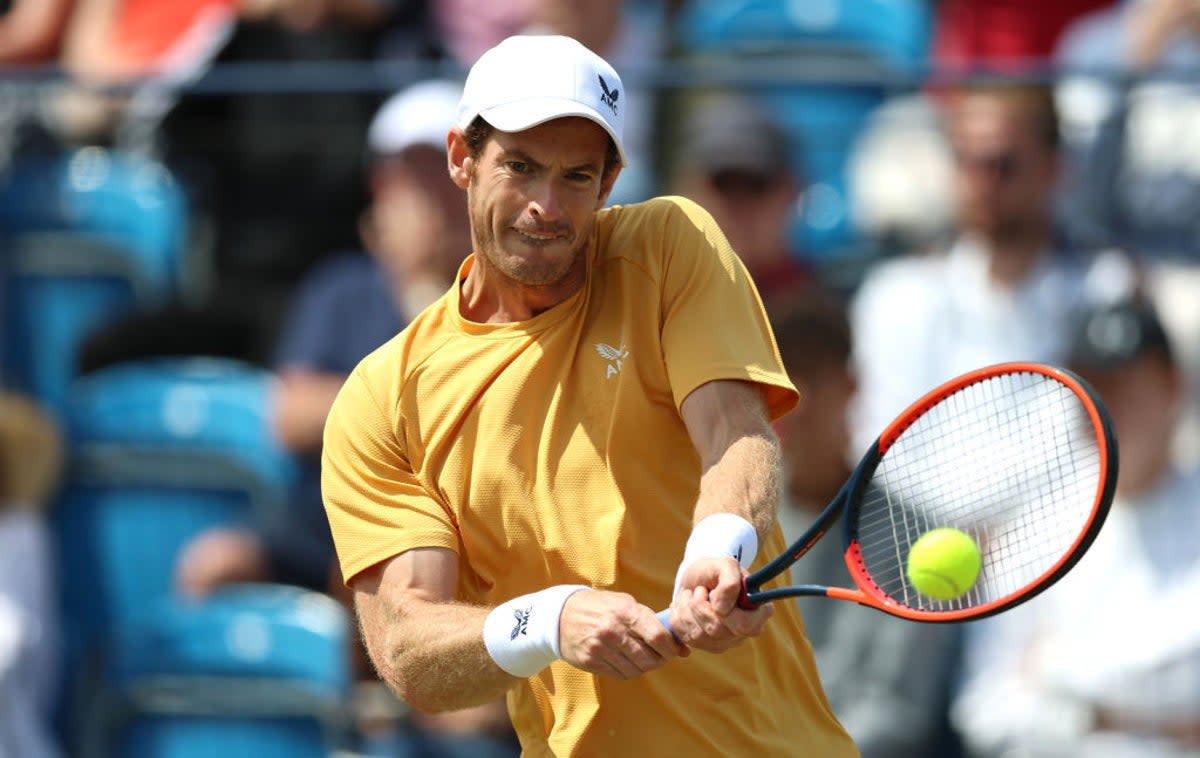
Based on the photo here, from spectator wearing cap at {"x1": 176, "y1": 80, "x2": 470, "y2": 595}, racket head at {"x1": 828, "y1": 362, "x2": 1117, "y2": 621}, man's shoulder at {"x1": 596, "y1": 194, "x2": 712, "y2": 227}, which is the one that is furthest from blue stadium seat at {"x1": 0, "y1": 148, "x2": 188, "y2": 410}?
man's shoulder at {"x1": 596, "y1": 194, "x2": 712, "y2": 227}

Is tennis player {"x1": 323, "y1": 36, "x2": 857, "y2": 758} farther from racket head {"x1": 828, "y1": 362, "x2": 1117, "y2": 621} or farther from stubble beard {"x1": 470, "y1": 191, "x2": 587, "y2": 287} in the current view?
racket head {"x1": 828, "y1": 362, "x2": 1117, "y2": 621}

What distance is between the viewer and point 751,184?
21.3ft

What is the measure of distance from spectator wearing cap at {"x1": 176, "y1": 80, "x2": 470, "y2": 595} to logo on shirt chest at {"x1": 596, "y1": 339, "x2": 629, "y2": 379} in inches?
115

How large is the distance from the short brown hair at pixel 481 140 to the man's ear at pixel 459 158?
0.02 meters

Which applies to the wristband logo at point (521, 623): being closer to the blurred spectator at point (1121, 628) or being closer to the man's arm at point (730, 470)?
the man's arm at point (730, 470)

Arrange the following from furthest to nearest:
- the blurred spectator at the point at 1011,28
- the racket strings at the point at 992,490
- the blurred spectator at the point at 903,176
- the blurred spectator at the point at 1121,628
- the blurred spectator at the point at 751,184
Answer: the blurred spectator at the point at 1011,28, the blurred spectator at the point at 903,176, the blurred spectator at the point at 751,184, the blurred spectator at the point at 1121,628, the racket strings at the point at 992,490

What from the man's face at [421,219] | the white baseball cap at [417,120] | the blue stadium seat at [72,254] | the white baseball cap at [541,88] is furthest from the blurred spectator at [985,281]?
the white baseball cap at [541,88]

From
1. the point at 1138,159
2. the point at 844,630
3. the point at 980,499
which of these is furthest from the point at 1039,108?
the point at 980,499

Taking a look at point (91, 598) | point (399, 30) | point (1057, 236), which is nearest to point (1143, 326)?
point (1057, 236)

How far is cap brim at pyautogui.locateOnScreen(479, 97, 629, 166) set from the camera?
128 inches

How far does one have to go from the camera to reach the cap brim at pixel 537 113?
3.26 metres

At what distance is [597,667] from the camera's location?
3.19 metres

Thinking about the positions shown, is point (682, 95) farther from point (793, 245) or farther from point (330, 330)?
point (330, 330)

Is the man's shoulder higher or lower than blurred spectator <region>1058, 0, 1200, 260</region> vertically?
lower
